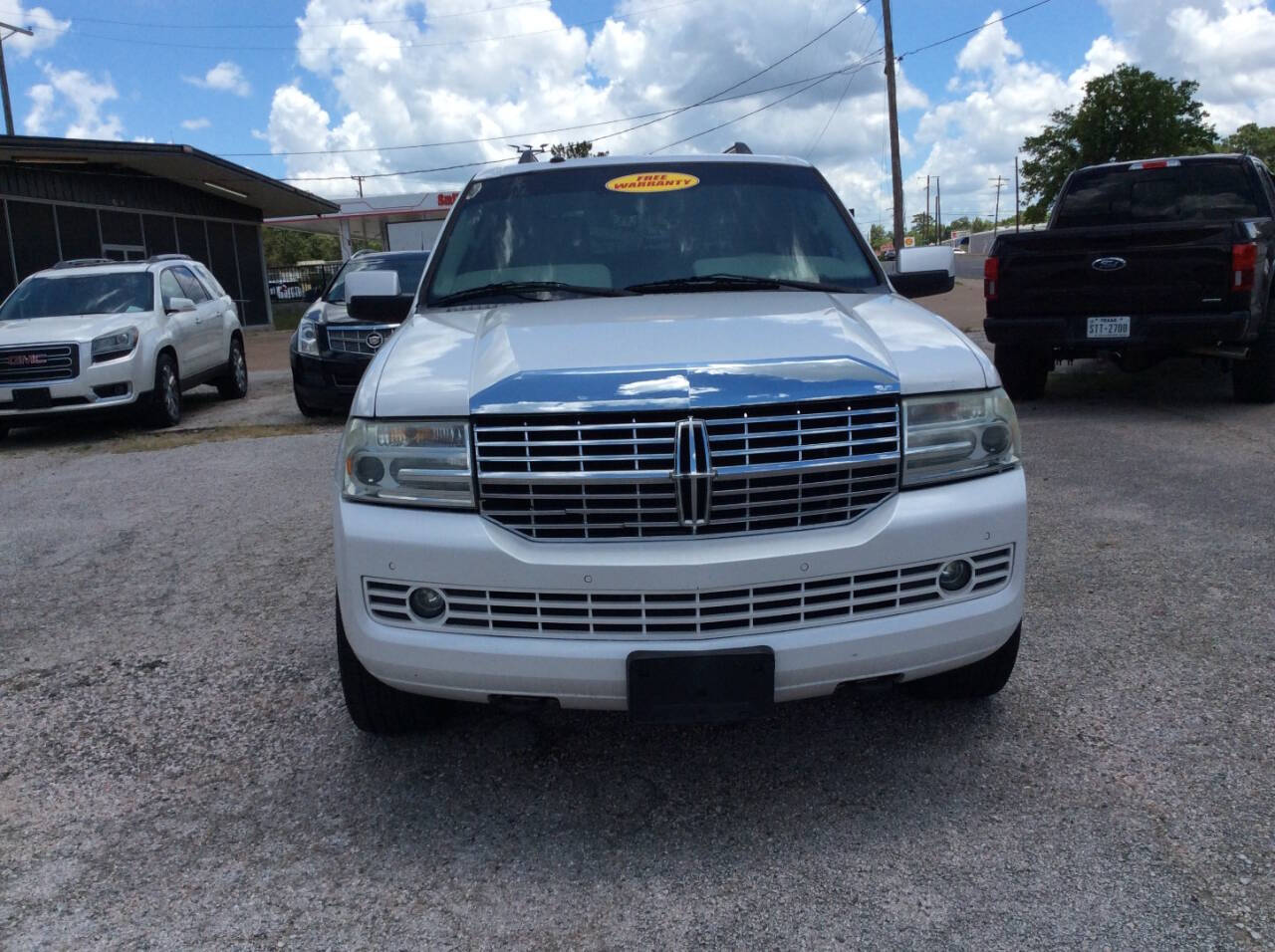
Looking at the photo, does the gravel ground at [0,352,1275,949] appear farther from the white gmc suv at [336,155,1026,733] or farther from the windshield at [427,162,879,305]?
the windshield at [427,162,879,305]

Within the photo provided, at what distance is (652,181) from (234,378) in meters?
9.99

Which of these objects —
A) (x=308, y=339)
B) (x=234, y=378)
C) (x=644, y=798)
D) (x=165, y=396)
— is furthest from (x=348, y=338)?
(x=644, y=798)

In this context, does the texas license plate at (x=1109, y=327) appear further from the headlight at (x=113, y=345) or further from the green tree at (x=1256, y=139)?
the green tree at (x=1256, y=139)

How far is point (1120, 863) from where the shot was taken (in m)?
2.61

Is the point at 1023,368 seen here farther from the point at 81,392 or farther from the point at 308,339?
the point at 81,392

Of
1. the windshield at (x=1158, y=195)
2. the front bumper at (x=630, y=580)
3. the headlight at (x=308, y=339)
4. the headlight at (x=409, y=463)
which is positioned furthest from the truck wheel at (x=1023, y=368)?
the headlight at (x=409, y=463)

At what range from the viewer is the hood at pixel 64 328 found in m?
9.81

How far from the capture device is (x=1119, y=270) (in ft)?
27.0

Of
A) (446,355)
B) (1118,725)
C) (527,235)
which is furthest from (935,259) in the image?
(446,355)

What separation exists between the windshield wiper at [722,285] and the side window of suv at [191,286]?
31.5 ft

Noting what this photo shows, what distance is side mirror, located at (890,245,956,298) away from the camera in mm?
4480

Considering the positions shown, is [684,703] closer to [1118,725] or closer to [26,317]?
[1118,725]

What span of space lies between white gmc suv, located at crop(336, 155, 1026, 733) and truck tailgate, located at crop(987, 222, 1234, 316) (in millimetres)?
6006

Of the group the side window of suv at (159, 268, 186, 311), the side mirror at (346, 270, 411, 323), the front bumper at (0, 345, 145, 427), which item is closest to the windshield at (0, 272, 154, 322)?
the side window of suv at (159, 268, 186, 311)
